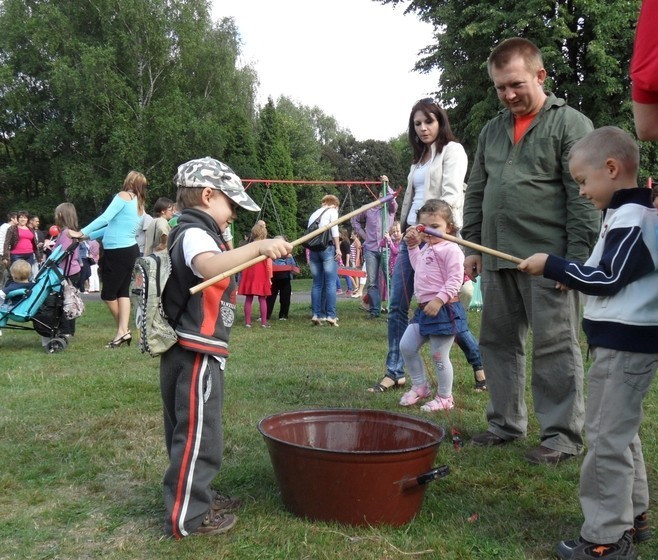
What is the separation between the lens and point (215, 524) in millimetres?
3166

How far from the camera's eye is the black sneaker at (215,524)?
3.13m

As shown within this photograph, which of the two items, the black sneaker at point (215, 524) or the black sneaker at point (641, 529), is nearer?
the black sneaker at point (641, 529)

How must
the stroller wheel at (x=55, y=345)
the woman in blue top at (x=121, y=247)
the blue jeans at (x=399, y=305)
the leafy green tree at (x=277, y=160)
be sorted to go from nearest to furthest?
the blue jeans at (x=399, y=305) < the woman in blue top at (x=121, y=247) < the stroller wheel at (x=55, y=345) < the leafy green tree at (x=277, y=160)

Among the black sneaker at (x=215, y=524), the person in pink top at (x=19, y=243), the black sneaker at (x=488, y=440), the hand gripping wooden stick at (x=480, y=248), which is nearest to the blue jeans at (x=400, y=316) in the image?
the black sneaker at (x=488, y=440)

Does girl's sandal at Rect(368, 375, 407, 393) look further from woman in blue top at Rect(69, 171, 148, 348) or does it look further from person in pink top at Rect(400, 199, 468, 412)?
woman in blue top at Rect(69, 171, 148, 348)

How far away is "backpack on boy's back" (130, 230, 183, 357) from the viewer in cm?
303

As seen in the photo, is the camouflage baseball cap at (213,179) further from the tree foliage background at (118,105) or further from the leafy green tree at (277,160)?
the leafy green tree at (277,160)

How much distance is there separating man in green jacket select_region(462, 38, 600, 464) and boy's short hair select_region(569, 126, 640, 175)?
105cm

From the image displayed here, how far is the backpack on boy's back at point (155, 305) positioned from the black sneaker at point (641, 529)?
207 centimetres

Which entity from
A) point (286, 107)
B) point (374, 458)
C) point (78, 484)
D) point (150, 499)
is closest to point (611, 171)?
point (374, 458)

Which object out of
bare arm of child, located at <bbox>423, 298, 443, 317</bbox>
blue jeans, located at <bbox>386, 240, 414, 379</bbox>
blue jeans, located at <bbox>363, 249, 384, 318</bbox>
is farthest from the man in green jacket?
blue jeans, located at <bbox>363, 249, 384, 318</bbox>

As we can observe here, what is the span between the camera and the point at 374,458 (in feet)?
9.77

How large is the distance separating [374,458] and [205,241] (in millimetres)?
1135

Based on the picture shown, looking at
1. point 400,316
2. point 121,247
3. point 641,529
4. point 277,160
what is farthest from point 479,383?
point 277,160
